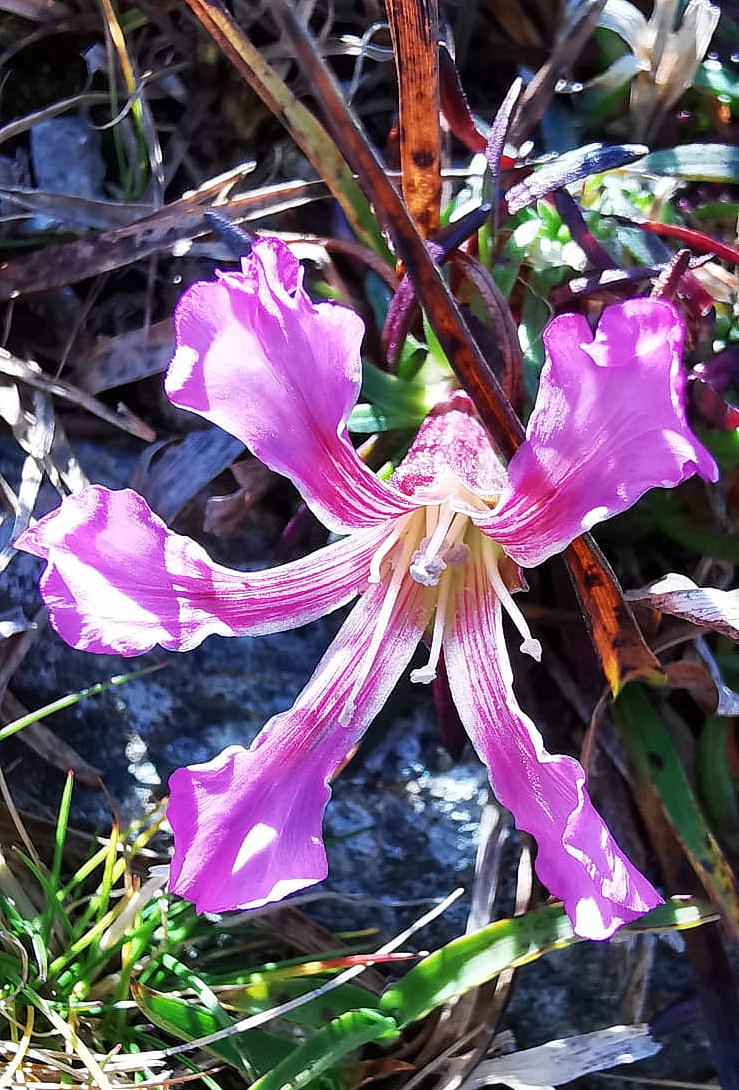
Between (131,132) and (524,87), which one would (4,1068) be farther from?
(524,87)

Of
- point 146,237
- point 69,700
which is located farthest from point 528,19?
point 69,700

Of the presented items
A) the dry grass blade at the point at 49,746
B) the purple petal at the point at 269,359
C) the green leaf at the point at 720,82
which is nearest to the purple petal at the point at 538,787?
the purple petal at the point at 269,359

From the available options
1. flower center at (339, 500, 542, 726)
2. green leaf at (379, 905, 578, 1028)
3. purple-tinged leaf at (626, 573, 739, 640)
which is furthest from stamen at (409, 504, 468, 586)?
green leaf at (379, 905, 578, 1028)

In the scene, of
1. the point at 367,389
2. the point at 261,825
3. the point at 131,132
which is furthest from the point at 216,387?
the point at 131,132

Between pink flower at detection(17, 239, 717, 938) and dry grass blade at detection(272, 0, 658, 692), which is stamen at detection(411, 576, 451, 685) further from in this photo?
dry grass blade at detection(272, 0, 658, 692)

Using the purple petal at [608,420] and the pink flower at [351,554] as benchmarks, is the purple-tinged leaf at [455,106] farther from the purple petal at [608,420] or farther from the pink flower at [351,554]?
the purple petal at [608,420]
